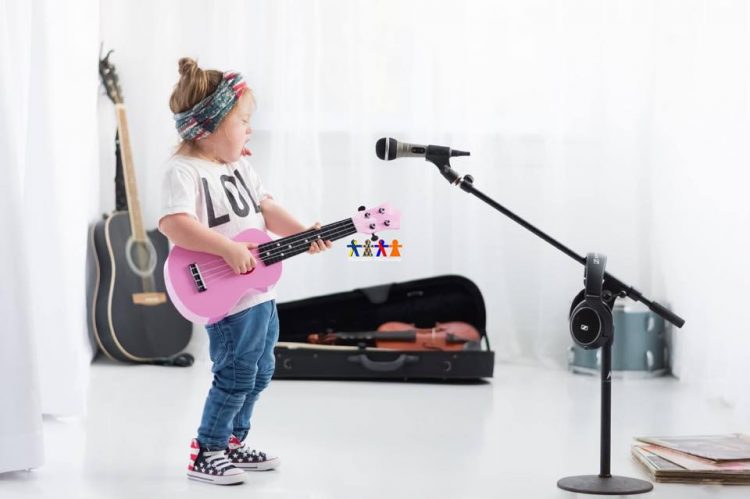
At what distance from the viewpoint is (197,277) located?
83.4 inches

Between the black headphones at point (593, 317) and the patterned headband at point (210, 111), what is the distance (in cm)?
80

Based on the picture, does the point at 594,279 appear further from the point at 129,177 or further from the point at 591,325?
the point at 129,177

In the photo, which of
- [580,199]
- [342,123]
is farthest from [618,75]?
[342,123]

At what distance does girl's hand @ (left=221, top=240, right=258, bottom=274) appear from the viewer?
2.09 m

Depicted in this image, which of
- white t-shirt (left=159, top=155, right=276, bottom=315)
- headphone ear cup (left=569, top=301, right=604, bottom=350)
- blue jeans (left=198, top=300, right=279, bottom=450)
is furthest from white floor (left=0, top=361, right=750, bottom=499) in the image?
white t-shirt (left=159, top=155, right=276, bottom=315)

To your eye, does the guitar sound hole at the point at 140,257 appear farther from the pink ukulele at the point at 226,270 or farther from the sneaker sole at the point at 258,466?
the pink ukulele at the point at 226,270

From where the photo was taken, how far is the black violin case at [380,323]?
345 centimetres

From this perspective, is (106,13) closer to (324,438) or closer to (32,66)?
(32,66)

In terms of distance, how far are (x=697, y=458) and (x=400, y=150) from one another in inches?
36.8

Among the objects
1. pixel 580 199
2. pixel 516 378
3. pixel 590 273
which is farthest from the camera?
pixel 580 199

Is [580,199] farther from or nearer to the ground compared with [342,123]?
nearer to the ground

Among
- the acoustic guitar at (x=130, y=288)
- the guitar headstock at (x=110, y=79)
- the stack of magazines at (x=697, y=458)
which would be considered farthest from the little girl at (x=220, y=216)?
the guitar headstock at (x=110, y=79)

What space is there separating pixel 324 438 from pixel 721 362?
4.16 feet

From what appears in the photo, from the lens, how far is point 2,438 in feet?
7.22
